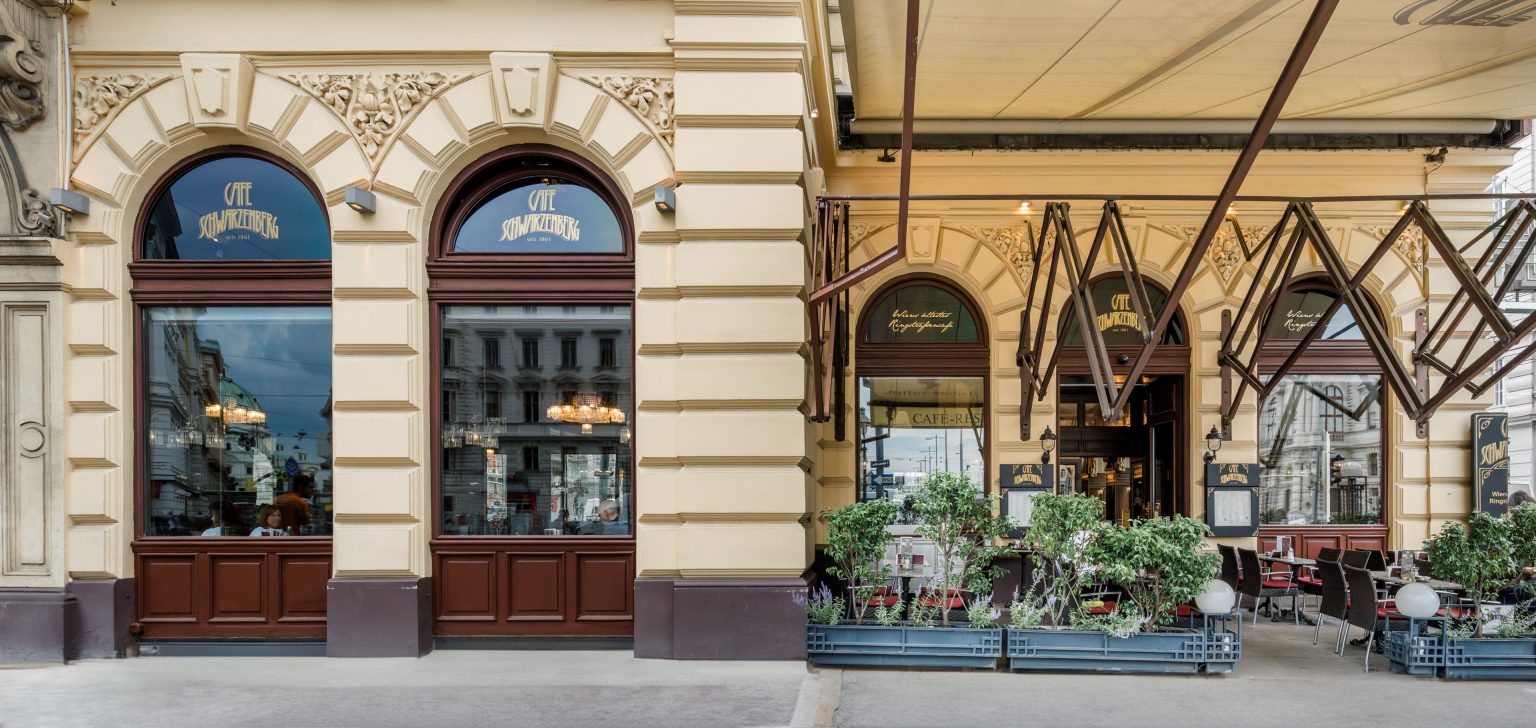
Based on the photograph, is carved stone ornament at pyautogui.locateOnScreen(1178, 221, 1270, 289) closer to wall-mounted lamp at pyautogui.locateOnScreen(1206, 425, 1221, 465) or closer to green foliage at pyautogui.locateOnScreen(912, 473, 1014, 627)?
wall-mounted lamp at pyautogui.locateOnScreen(1206, 425, 1221, 465)

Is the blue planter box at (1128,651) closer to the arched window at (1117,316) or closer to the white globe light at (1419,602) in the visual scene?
the white globe light at (1419,602)

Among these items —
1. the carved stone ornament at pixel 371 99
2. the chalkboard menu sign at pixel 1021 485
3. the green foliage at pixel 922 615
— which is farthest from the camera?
the chalkboard menu sign at pixel 1021 485

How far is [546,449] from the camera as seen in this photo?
34.2 ft

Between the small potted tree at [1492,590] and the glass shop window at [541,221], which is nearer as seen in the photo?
the small potted tree at [1492,590]

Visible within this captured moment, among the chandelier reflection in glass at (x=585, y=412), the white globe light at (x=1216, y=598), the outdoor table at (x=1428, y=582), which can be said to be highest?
the chandelier reflection in glass at (x=585, y=412)

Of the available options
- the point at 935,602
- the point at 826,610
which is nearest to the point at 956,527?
the point at 935,602

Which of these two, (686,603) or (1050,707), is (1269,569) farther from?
(686,603)

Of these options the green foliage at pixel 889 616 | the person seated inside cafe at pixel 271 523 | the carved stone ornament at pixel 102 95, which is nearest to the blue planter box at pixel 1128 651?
the green foliage at pixel 889 616

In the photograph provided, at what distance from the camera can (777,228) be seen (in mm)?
9828

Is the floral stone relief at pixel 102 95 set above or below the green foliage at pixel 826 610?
above

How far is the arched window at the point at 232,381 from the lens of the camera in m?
10.3

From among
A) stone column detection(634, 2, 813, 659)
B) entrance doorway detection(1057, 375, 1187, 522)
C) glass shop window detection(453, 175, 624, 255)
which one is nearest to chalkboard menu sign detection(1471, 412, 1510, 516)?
entrance doorway detection(1057, 375, 1187, 522)

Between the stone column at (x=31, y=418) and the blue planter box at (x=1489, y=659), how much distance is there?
13102 mm

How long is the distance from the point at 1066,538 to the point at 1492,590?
13.8ft
